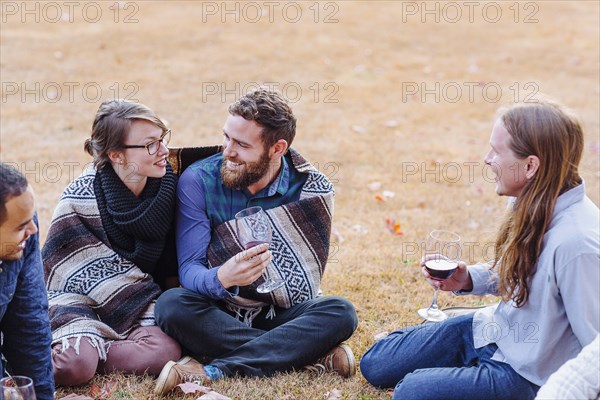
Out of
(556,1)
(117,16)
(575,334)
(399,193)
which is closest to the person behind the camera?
(575,334)

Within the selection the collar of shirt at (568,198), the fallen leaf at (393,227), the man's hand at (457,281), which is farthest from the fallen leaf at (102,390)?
the fallen leaf at (393,227)

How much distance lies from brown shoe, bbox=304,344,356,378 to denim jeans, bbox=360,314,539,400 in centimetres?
8

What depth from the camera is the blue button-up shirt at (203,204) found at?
15.1 feet

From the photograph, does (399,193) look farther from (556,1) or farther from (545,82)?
(556,1)

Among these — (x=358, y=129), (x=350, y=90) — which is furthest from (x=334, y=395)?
(x=350, y=90)

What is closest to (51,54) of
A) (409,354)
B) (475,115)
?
(475,115)

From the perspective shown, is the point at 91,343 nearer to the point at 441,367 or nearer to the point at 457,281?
the point at 441,367

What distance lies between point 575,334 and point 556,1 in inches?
629

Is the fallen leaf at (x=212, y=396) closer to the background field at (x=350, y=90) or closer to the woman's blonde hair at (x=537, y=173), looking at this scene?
the background field at (x=350, y=90)

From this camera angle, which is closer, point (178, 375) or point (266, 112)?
point (178, 375)

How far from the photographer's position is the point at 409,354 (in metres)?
4.32

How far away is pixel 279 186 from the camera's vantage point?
4.80m

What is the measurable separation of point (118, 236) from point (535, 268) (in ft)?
7.80

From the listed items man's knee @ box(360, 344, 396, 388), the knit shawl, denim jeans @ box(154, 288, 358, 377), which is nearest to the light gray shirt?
man's knee @ box(360, 344, 396, 388)
